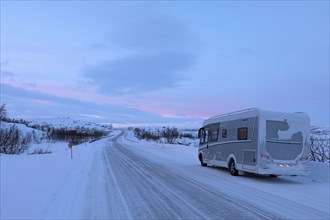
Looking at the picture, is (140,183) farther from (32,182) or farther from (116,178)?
(32,182)

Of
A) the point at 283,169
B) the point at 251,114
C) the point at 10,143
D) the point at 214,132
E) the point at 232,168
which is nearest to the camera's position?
the point at 283,169

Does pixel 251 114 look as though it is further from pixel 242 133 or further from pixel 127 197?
pixel 127 197

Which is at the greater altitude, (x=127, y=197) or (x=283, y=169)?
(x=283, y=169)

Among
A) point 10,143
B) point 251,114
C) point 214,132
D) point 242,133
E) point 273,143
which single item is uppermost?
point 251,114

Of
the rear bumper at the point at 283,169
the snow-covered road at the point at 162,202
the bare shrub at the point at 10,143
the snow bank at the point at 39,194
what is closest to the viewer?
the snow bank at the point at 39,194

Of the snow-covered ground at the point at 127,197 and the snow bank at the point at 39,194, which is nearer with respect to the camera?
the snow bank at the point at 39,194

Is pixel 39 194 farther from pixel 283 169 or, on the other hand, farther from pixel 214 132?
pixel 214 132

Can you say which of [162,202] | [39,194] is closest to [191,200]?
[162,202]

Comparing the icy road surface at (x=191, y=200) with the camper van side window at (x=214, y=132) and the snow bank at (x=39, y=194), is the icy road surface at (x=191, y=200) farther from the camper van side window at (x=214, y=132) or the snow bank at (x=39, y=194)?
the camper van side window at (x=214, y=132)

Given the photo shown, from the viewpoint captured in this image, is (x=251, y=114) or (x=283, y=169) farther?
(x=251, y=114)

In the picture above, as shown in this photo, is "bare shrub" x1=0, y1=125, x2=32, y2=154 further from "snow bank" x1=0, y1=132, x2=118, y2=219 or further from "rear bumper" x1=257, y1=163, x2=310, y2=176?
"rear bumper" x1=257, y1=163, x2=310, y2=176

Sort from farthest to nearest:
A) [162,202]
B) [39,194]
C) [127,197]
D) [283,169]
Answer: [283,169] → [127,197] → [39,194] → [162,202]

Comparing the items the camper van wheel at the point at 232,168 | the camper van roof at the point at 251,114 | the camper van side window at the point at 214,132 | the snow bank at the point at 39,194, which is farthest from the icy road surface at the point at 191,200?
the camper van side window at the point at 214,132

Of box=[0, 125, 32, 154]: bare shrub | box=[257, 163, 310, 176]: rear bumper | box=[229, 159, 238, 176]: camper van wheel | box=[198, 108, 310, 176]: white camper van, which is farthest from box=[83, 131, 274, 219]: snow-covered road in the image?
box=[0, 125, 32, 154]: bare shrub
